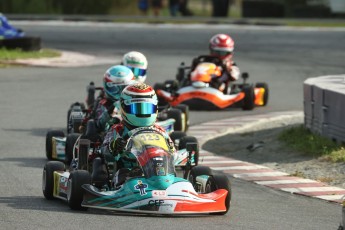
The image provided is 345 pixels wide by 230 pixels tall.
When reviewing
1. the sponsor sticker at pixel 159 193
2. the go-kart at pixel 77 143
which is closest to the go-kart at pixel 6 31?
the go-kart at pixel 77 143

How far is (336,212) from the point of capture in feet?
Result: 34.5

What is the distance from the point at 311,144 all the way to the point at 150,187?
4506 mm

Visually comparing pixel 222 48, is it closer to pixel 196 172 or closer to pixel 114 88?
pixel 114 88

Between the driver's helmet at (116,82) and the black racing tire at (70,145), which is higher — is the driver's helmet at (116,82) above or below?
above

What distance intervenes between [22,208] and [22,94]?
36.7 feet

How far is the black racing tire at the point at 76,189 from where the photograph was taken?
9.95 metres

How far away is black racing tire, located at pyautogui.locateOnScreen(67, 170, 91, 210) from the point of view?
392 inches

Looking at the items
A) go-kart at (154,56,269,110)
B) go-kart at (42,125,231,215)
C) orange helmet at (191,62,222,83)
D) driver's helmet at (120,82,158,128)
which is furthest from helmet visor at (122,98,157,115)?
orange helmet at (191,62,222,83)

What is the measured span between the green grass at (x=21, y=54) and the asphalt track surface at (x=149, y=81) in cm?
118

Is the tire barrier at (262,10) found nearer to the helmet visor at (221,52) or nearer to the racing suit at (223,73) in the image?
the helmet visor at (221,52)

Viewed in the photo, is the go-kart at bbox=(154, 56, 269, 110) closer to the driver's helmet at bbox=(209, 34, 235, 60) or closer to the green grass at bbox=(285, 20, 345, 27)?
the driver's helmet at bbox=(209, 34, 235, 60)

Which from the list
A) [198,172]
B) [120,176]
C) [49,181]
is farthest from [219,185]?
[49,181]

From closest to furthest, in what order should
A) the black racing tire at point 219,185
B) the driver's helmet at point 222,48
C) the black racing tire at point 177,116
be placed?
1. the black racing tire at point 219,185
2. the black racing tire at point 177,116
3. the driver's helmet at point 222,48

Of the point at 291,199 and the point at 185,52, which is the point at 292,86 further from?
the point at 291,199
